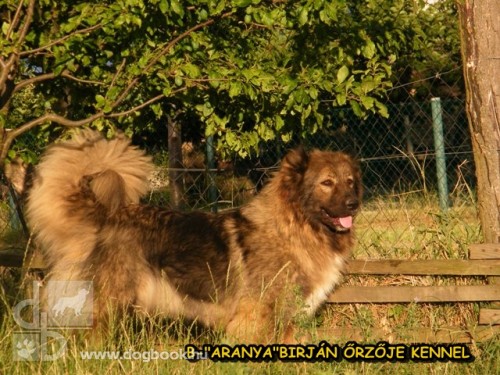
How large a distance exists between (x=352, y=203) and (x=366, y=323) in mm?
896

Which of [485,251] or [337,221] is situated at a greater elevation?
[337,221]

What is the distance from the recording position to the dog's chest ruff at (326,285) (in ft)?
18.3

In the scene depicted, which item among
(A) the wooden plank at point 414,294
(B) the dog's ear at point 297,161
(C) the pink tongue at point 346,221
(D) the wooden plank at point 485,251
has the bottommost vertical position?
(A) the wooden plank at point 414,294

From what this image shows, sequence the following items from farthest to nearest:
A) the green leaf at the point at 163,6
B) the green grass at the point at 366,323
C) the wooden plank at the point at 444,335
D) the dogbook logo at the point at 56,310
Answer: the wooden plank at the point at 444,335, the dogbook logo at the point at 56,310, the green leaf at the point at 163,6, the green grass at the point at 366,323

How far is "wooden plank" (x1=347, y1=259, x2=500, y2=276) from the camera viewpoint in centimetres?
566

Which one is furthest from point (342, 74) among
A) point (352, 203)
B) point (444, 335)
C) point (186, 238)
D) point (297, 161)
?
point (444, 335)

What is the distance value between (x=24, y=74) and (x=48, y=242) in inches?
74.2

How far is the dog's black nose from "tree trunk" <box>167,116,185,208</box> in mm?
2456

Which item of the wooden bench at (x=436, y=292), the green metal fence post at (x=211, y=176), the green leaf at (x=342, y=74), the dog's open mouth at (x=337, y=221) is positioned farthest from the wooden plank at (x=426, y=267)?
the green metal fence post at (x=211, y=176)

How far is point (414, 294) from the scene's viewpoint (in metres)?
5.82

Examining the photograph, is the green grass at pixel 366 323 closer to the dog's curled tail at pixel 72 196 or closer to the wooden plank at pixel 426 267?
the wooden plank at pixel 426 267

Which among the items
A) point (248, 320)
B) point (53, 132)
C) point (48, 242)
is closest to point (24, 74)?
point (53, 132)

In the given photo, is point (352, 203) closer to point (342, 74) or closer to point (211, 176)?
point (342, 74)

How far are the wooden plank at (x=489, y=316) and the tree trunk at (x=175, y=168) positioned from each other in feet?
11.3
